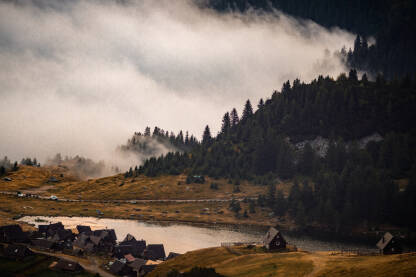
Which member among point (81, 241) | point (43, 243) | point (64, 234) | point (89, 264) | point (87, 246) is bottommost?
point (89, 264)

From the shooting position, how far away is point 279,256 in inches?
3433

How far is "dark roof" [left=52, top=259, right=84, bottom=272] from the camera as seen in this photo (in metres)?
100

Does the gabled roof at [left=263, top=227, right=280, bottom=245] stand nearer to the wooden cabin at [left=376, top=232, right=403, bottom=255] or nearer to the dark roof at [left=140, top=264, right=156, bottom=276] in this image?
the wooden cabin at [left=376, top=232, right=403, bottom=255]

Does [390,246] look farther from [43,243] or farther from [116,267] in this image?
[43,243]

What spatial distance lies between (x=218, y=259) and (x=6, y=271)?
168 feet

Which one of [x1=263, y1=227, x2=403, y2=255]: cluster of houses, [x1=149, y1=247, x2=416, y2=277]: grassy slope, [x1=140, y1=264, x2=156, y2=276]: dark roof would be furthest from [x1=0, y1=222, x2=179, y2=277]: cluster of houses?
[x1=263, y1=227, x2=403, y2=255]: cluster of houses

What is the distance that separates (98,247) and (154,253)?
20.3 meters

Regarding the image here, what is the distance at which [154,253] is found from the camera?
123 meters

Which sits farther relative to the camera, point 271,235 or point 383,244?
point 271,235

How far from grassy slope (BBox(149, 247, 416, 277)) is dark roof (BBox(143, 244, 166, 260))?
18.2 meters

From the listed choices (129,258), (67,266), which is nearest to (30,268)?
(67,266)

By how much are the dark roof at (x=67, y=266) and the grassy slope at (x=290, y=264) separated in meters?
19.9

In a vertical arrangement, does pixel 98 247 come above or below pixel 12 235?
below

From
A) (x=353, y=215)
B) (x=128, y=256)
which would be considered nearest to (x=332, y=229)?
(x=353, y=215)
